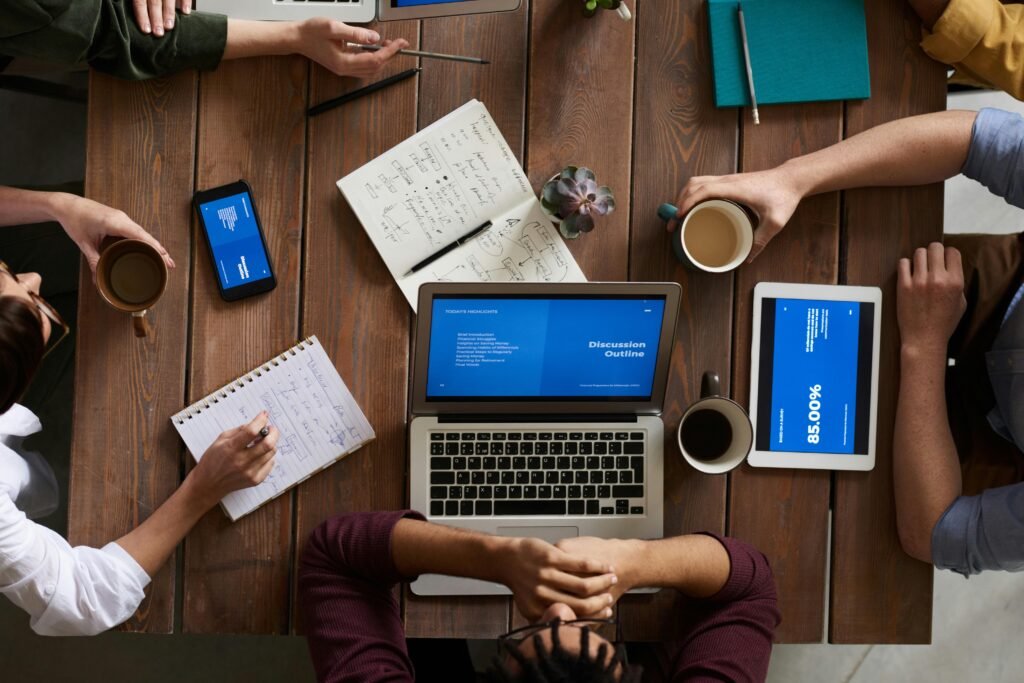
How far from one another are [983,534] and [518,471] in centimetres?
71

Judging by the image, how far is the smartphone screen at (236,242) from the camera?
1.22 metres

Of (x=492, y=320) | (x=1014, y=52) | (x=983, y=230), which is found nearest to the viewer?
(x=492, y=320)

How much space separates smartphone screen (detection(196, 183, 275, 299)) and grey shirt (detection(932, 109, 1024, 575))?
1.12 metres

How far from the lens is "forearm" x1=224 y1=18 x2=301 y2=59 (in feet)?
3.96

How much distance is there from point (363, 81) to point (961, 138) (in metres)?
0.95

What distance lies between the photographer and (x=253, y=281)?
1.22 meters

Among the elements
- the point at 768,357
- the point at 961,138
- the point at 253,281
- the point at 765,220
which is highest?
the point at 961,138

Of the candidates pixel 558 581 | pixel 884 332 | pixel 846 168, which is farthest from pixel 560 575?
pixel 846 168

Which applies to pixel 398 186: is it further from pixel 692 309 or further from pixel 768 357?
pixel 768 357

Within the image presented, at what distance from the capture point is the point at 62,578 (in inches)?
44.6

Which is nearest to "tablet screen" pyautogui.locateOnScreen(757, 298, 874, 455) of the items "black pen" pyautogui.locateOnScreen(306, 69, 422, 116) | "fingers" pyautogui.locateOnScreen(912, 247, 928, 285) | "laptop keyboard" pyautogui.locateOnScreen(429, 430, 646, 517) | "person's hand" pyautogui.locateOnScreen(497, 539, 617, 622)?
"fingers" pyautogui.locateOnScreen(912, 247, 928, 285)

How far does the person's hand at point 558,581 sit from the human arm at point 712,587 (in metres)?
0.05

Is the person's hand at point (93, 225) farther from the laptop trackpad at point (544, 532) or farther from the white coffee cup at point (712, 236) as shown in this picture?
the white coffee cup at point (712, 236)

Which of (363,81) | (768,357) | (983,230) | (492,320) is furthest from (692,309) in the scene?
(983,230)
